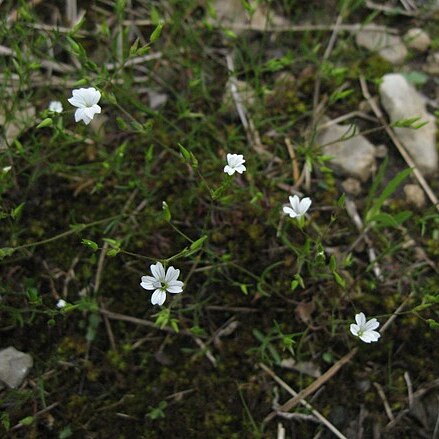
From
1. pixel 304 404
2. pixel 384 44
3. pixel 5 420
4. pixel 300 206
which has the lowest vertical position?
pixel 304 404

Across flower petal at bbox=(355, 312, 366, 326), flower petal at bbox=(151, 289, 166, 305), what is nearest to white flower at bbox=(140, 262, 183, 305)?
flower petal at bbox=(151, 289, 166, 305)

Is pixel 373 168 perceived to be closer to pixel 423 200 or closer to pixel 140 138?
pixel 423 200

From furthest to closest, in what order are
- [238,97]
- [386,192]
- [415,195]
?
[238,97], [415,195], [386,192]

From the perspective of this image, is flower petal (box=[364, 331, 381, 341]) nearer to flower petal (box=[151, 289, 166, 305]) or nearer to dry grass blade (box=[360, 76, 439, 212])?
flower petal (box=[151, 289, 166, 305])

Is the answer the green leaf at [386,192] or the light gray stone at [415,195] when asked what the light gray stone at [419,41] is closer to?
the light gray stone at [415,195]

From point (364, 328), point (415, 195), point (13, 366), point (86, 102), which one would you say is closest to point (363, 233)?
point (415, 195)

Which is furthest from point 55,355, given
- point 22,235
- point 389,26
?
point 389,26

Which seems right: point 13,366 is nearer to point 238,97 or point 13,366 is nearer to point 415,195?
point 238,97
